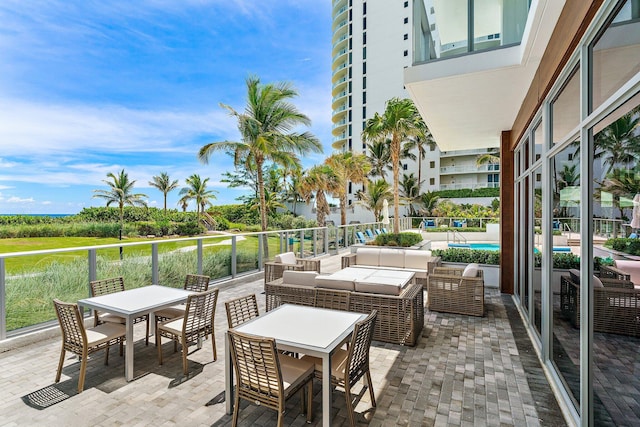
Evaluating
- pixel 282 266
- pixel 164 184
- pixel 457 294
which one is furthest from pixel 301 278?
pixel 164 184

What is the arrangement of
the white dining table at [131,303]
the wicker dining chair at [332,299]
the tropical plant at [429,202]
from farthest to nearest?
1. the tropical plant at [429,202]
2. the wicker dining chair at [332,299]
3. the white dining table at [131,303]

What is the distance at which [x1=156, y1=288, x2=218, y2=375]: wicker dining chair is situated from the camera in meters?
3.69

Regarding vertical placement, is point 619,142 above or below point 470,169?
below

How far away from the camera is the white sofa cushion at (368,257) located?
8312 mm

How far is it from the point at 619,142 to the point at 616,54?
0.55 m

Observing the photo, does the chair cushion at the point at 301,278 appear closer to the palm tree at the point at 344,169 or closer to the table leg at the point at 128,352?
the table leg at the point at 128,352

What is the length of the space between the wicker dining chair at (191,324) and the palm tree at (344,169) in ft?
51.5

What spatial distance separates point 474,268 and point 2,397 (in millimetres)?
6630

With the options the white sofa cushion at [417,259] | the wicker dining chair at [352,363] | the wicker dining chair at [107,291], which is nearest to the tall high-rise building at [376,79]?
the white sofa cushion at [417,259]

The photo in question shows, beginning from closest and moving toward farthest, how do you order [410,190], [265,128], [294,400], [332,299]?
[294,400]
[332,299]
[265,128]
[410,190]

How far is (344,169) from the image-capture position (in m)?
20.1

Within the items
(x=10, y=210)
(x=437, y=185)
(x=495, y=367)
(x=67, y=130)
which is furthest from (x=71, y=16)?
(x=67, y=130)

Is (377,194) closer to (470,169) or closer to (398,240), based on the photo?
(398,240)

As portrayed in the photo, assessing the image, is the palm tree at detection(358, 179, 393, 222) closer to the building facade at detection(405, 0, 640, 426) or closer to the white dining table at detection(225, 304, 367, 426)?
the building facade at detection(405, 0, 640, 426)
